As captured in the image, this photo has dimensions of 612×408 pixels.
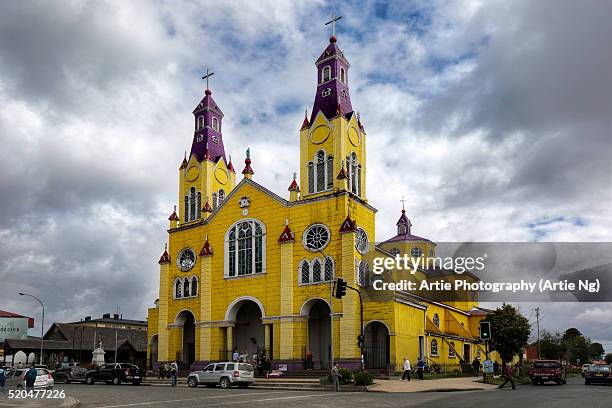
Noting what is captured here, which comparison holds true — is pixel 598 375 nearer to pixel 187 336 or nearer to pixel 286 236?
pixel 286 236

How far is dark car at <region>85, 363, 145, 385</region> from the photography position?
137ft

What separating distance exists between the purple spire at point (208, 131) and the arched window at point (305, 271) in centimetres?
1701

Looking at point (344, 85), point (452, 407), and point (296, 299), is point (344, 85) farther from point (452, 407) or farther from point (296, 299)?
point (452, 407)

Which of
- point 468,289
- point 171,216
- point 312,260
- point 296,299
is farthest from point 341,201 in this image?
point 468,289

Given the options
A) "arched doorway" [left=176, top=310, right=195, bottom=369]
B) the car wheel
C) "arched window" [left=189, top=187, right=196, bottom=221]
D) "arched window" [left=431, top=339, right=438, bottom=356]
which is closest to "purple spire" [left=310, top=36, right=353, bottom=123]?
"arched window" [left=189, top=187, right=196, bottom=221]

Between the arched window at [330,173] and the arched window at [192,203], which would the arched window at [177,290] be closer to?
the arched window at [192,203]

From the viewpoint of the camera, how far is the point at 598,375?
123 ft

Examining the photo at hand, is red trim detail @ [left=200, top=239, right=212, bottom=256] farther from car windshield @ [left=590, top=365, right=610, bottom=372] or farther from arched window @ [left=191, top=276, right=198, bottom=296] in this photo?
car windshield @ [left=590, top=365, right=610, bottom=372]

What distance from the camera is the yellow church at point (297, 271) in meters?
44.2

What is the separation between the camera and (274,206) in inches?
1934

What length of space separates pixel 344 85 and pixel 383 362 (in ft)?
74.1

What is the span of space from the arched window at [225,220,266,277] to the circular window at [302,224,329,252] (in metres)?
4.21

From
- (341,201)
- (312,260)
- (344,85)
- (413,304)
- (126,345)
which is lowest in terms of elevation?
(126,345)

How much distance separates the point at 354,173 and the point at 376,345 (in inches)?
524
